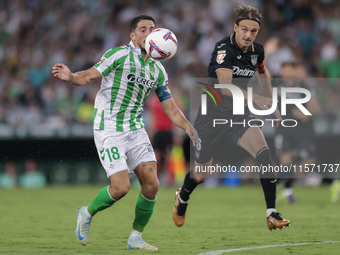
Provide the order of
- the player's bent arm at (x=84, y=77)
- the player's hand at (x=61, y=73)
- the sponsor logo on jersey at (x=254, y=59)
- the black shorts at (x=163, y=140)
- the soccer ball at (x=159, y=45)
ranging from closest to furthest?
the player's hand at (x=61, y=73) < the player's bent arm at (x=84, y=77) < the soccer ball at (x=159, y=45) < the sponsor logo on jersey at (x=254, y=59) < the black shorts at (x=163, y=140)

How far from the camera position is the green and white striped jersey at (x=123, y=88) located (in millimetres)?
5801

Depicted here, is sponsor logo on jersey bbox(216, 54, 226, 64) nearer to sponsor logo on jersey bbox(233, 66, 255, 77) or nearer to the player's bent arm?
sponsor logo on jersey bbox(233, 66, 255, 77)

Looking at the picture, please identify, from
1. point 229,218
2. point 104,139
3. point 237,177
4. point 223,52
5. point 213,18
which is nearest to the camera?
point 104,139

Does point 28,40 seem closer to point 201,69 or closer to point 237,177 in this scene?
point 201,69

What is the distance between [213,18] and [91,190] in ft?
22.4

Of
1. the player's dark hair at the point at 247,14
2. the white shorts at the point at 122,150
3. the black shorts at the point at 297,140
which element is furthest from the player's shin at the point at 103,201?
the black shorts at the point at 297,140

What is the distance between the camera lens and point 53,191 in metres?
13.0

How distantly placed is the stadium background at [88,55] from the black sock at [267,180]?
728 centimetres

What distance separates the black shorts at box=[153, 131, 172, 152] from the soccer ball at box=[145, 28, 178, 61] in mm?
7845

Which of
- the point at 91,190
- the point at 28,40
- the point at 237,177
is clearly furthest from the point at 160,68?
the point at 28,40

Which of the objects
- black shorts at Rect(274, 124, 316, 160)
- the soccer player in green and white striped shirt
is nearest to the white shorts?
the soccer player in green and white striped shirt

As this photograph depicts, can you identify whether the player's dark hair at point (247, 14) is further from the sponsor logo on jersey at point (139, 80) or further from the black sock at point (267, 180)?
the black sock at point (267, 180)

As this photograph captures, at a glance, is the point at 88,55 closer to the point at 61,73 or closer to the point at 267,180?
the point at 267,180

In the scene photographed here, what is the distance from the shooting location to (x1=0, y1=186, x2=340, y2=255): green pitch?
5777mm
